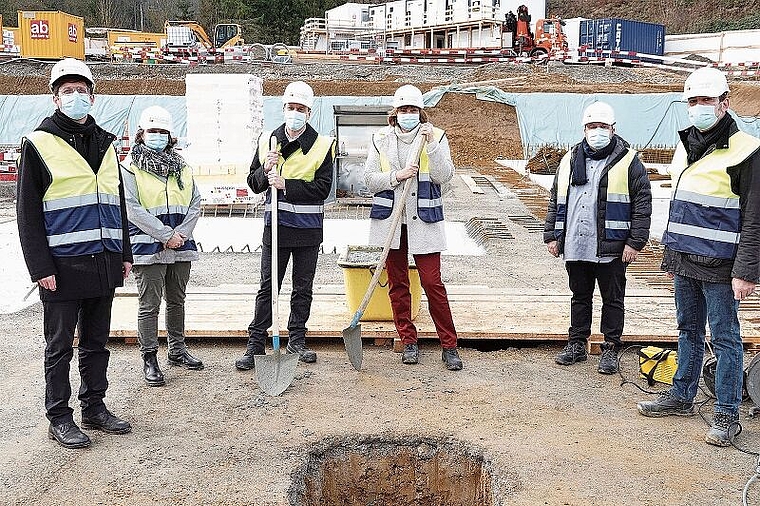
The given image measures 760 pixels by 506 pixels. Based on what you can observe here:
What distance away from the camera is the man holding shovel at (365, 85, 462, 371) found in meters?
5.47

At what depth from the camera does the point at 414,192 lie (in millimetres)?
5551

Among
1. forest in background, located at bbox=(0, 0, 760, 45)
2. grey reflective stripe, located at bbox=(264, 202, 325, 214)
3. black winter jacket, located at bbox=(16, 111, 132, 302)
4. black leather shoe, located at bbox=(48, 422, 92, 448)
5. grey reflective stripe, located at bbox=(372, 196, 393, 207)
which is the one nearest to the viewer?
black winter jacket, located at bbox=(16, 111, 132, 302)

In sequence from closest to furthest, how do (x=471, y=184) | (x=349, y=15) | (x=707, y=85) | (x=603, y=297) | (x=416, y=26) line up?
(x=707, y=85)
(x=603, y=297)
(x=471, y=184)
(x=416, y=26)
(x=349, y=15)

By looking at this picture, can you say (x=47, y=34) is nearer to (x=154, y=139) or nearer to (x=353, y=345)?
(x=154, y=139)

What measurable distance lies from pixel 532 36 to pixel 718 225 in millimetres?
32034

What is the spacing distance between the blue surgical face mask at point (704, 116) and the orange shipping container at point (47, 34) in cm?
3597

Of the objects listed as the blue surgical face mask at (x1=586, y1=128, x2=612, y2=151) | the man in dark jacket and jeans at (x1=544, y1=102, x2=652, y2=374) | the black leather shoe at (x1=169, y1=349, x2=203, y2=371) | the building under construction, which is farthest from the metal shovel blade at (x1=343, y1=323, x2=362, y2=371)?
the building under construction

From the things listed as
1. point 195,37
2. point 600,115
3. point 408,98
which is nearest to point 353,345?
point 408,98

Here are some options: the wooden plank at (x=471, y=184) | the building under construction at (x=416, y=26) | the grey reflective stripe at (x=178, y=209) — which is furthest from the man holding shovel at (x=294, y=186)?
the building under construction at (x=416, y=26)

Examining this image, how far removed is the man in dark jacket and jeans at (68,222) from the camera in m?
4.14

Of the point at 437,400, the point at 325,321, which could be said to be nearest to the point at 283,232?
the point at 325,321

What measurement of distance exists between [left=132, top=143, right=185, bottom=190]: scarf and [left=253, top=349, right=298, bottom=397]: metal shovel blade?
1.40 m

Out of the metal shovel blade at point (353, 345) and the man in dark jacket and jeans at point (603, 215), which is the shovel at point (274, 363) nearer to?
the metal shovel blade at point (353, 345)

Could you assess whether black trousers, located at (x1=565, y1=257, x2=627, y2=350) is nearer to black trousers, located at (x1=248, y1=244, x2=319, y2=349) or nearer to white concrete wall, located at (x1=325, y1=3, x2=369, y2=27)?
black trousers, located at (x1=248, y1=244, x2=319, y2=349)
